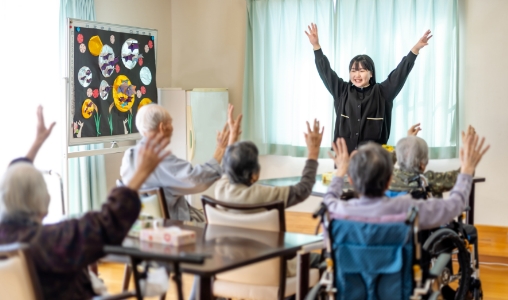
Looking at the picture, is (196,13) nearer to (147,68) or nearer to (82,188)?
(147,68)

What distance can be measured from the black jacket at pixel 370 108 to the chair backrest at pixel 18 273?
3.18 meters

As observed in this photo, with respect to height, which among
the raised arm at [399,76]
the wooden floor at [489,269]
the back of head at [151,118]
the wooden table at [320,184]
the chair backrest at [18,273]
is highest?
the raised arm at [399,76]

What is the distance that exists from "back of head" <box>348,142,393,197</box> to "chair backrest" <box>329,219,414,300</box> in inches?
6.3

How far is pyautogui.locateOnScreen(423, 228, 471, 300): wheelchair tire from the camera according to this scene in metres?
3.06

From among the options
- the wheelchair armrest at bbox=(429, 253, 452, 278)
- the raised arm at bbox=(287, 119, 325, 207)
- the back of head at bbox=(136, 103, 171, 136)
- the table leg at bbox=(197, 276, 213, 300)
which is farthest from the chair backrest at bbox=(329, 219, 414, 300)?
the back of head at bbox=(136, 103, 171, 136)

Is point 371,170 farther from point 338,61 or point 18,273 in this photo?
point 338,61

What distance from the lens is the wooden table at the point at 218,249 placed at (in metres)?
2.02

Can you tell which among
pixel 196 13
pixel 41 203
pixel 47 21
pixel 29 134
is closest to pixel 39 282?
pixel 41 203

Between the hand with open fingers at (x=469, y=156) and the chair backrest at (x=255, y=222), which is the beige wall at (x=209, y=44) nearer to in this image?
the chair backrest at (x=255, y=222)

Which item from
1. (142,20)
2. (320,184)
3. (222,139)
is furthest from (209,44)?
(222,139)

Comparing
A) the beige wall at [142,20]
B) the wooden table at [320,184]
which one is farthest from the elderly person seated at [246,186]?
the beige wall at [142,20]

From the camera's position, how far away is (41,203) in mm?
2158

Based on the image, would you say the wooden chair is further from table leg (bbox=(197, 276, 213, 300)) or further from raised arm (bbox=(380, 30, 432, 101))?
raised arm (bbox=(380, 30, 432, 101))

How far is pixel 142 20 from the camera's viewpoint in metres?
6.39
